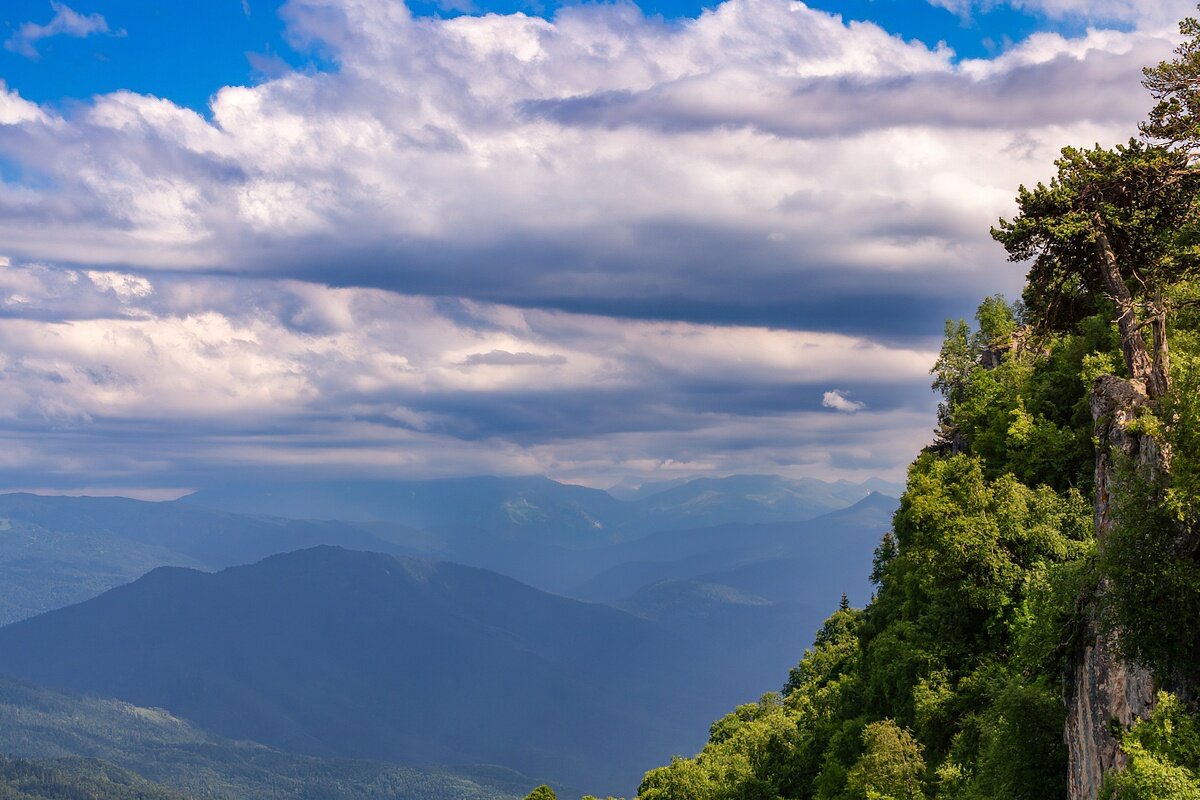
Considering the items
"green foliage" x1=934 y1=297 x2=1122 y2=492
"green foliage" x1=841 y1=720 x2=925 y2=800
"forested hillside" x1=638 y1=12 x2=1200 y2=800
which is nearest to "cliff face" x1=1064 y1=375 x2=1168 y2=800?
"forested hillside" x1=638 y1=12 x2=1200 y2=800

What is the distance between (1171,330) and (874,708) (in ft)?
95.9

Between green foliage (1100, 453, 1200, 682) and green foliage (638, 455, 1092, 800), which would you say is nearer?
green foliage (1100, 453, 1200, 682)

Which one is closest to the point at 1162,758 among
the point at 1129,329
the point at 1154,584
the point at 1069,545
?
the point at 1154,584

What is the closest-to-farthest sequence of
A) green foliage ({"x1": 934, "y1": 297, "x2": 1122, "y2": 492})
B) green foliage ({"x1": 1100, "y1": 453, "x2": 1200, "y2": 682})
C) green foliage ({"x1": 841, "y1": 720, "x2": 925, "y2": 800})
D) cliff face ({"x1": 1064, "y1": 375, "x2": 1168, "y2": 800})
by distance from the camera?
1. green foliage ({"x1": 1100, "y1": 453, "x2": 1200, "y2": 682})
2. cliff face ({"x1": 1064, "y1": 375, "x2": 1168, "y2": 800})
3. green foliage ({"x1": 841, "y1": 720, "x2": 925, "y2": 800})
4. green foliage ({"x1": 934, "y1": 297, "x2": 1122, "y2": 492})

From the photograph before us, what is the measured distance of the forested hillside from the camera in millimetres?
27609

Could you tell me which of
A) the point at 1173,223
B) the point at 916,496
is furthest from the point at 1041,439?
the point at 1173,223

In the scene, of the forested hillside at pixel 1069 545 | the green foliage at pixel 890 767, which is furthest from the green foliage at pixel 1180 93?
the green foliage at pixel 890 767

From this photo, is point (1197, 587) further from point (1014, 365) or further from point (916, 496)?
point (1014, 365)

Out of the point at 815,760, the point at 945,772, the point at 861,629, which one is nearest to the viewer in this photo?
the point at 945,772

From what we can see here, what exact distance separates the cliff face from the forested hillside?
9 centimetres

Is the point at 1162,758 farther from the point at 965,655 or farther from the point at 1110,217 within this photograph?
the point at 965,655

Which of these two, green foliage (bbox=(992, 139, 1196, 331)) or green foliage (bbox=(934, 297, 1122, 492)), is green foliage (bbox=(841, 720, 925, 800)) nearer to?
green foliage (bbox=(934, 297, 1122, 492))

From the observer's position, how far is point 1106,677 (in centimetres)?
3084

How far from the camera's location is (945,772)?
46406 mm
